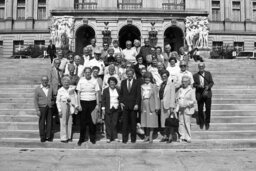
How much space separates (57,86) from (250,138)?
665cm

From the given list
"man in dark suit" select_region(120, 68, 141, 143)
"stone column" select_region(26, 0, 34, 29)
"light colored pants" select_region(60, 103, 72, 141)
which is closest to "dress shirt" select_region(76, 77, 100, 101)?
"light colored pants" select_region(60, 103, 72, 141)

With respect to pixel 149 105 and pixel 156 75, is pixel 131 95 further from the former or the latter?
pixel 156 75

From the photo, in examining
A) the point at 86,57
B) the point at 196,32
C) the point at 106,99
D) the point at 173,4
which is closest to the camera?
the point at 106,99

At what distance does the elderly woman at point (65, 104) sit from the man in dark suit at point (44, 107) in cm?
38

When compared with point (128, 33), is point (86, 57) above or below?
below

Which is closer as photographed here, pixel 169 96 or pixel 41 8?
pixel 169 96

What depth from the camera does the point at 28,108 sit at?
39.8ft

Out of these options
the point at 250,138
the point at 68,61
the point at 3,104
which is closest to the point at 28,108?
the point at 3,104

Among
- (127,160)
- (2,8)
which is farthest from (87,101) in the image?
(2,8)

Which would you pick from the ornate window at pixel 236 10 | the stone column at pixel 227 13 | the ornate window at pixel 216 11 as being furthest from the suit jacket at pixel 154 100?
the ornate window at pixel 236 10

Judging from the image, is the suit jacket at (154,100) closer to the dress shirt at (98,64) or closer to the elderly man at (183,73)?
the elderly man at (183,73)

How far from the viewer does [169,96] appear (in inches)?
376

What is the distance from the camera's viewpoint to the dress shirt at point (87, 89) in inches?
367

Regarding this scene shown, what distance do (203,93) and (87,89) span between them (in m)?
3.85
